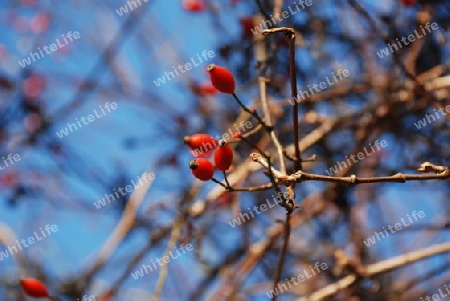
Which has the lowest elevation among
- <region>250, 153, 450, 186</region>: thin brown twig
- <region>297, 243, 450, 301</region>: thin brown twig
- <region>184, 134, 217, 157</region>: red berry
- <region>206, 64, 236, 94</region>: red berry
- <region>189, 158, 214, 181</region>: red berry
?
<region>297, 243, 450, 301</region>: thin brown twig

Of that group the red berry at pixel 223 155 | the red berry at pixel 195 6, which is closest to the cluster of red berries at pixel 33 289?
the red berry at pixel 223 155

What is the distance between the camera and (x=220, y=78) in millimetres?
1326

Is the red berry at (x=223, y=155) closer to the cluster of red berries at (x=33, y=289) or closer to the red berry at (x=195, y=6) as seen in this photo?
the cluster of red berries at (x=33, y=289)

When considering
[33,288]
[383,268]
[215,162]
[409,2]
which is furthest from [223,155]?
[409,2]

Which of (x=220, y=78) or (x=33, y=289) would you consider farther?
(x=33, y=289)

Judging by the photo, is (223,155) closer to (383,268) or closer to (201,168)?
(201,168)

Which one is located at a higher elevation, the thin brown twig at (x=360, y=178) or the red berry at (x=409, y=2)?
the red berry at (x=409, y=2)

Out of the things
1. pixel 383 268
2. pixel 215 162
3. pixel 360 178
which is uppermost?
pixel 215 162

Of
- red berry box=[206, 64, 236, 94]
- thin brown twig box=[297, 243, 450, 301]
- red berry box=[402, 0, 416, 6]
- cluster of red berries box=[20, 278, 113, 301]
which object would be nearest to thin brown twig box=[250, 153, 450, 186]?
red berry box=[206, 64, 236, 94]

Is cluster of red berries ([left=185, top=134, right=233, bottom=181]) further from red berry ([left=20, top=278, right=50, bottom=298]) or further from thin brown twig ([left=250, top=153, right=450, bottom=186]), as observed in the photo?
red berry ([left=20, top=278, right=50, bottom=298])

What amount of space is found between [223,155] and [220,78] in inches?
8.5

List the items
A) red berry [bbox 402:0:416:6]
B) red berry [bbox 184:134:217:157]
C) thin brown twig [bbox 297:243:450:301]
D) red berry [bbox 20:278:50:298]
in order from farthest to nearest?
1. red berry [bbox 402:0:416:6]
2. thin brown twig [bbox 297:243:450:301]
3. red berry [bbox 20:278:50:298]
4. red berry [bbox 184:134:217:157]

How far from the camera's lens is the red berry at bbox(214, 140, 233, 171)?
4.03ft

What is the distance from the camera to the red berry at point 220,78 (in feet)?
4.33
